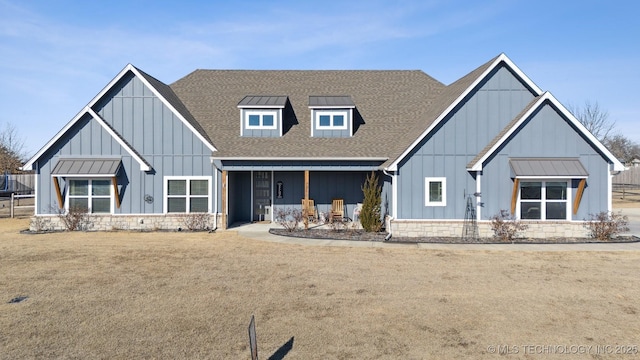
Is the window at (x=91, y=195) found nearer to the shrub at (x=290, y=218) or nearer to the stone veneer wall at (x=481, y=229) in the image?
the shrub at (x=290, y=218)

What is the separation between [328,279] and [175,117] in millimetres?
11279

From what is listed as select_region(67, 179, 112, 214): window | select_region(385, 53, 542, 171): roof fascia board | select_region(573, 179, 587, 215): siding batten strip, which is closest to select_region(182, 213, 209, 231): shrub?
select_region(67, 179, 112, 214): window

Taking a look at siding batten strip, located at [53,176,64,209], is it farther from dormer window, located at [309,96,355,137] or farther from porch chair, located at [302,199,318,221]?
dormer window, located at [309,96,355,137]

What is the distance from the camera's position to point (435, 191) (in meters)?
14.9

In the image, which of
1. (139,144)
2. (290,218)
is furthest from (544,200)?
(139,144)

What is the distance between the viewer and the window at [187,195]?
1647 cm

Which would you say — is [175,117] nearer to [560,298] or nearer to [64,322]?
[64,322]

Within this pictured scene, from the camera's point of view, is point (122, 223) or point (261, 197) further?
point (261, 197)

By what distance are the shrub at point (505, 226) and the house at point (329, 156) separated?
27 centimetres

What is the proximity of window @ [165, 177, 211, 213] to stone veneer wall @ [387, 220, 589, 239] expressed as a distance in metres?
8.26

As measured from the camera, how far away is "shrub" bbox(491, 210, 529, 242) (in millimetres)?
13938

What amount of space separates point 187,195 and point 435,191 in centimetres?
1068

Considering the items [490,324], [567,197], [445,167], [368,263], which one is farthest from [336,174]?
[490,324]

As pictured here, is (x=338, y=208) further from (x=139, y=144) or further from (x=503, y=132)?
(x=139, y=144)
